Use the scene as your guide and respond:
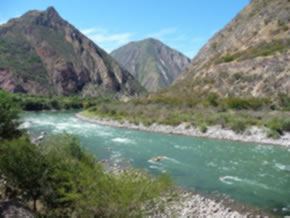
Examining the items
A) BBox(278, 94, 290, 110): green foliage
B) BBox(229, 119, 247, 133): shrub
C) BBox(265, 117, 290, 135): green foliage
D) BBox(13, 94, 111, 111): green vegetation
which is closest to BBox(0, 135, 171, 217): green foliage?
BBox(265, 117, 290, 135): green foliage

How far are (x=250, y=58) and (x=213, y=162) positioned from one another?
7590cm

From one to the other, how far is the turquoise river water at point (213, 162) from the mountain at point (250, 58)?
4066cm

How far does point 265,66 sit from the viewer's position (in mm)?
112875

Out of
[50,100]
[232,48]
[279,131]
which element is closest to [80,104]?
[50,100]

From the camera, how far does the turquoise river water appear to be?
37.9 meters

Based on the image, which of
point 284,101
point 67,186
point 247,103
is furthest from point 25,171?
point 284,101

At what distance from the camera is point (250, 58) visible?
4798 inches

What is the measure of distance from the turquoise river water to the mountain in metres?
40.7

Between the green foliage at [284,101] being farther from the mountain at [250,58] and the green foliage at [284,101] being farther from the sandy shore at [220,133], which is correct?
the sandy shore at [220,133]

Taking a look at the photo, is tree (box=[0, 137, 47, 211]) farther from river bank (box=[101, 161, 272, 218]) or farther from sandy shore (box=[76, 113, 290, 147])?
sandy shore (box=[76, 113, 290, 147])

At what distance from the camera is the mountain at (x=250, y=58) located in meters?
109

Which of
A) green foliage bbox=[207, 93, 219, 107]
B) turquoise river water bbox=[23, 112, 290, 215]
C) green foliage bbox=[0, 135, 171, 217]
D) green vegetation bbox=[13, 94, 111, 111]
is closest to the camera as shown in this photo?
green foliage bbox=[0, 135, 171, 217]

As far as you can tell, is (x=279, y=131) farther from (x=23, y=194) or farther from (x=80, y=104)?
(x=80, y=104)

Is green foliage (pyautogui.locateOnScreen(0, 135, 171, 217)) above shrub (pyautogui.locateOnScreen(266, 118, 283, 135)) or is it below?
above
